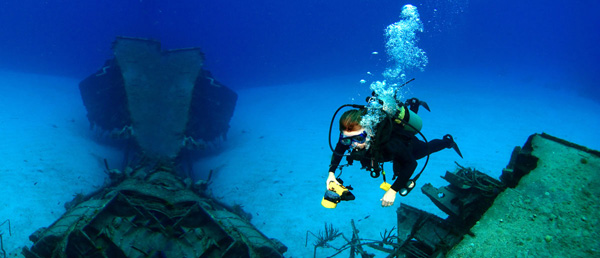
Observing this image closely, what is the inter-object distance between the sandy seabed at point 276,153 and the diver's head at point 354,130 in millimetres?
4388

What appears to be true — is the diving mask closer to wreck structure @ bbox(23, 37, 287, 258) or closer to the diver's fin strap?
the diver's fin strap

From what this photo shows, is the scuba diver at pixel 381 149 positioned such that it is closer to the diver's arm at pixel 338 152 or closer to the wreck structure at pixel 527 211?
the diver's arm at pixel 338 152

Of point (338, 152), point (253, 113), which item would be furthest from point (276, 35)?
point (338, 152)

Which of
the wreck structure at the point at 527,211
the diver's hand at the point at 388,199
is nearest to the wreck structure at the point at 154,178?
the diver's hand at the point at 388,199

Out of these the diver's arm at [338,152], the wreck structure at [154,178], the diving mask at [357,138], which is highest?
the diving mask at [357,138]

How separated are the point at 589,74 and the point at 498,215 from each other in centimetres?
4871

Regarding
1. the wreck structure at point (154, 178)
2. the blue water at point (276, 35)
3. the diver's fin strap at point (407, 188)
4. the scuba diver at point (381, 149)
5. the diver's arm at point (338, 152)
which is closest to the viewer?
the scuba diver at point (381, 149)

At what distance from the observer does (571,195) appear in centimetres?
257

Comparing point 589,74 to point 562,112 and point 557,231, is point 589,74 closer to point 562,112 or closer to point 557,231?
point 562,112

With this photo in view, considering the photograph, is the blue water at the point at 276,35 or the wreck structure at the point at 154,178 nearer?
the wreck structure at the point at 154,178

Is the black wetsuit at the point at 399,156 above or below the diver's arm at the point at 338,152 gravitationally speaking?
above

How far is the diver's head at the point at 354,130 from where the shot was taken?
2.96 m

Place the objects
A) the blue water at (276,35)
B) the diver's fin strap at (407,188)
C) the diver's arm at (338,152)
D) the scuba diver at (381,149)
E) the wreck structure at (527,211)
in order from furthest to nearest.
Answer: the blue water at (276,35) → the diver's arm at (338,152) → the diver's fin strap at (407,188) → the scuba diver at (381,149) → the wreck structure at (527,211)

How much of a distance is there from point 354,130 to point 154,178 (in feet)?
16.0
